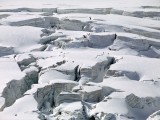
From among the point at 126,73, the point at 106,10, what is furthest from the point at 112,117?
the point at 106,10

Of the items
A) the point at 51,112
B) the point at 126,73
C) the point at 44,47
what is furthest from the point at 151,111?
the point at 44,47

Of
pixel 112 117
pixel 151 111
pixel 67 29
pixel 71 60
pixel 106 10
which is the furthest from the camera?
pixel 106 10

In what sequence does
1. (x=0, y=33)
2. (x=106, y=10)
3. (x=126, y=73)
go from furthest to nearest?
(x=106, y=10) < (x=0, y=33) < (x=126, y=73)

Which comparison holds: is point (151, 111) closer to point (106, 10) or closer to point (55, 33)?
point (55, 33)

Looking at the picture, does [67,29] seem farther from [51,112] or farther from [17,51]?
[51,112]

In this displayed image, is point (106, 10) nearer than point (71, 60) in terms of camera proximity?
No

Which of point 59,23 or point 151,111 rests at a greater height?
point 59,23
